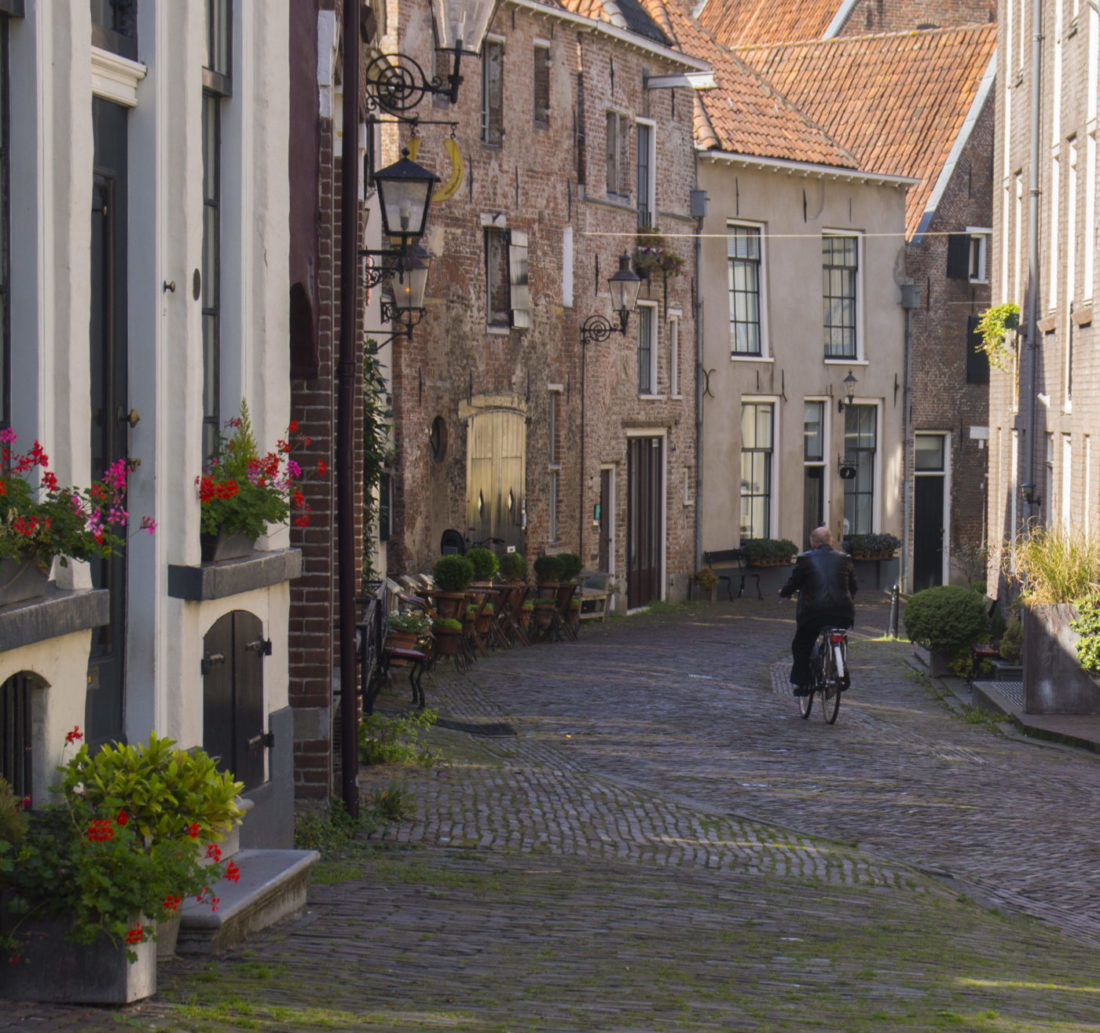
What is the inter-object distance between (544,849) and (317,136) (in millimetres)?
3956

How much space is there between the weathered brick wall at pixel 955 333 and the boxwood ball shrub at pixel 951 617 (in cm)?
1512

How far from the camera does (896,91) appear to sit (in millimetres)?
33500

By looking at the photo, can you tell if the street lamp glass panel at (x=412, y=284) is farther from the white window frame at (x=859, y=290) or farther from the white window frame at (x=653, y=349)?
the white window frame at (x=859, y=290)

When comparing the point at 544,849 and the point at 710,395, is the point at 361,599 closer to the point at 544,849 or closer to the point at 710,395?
the point at 544,849

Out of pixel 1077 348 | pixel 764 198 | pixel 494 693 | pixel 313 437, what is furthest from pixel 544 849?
pixel 764 198

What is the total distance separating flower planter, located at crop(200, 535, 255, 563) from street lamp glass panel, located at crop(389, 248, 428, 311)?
8692mm

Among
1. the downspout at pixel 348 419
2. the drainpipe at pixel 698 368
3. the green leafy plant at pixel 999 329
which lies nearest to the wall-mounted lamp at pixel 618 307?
the drainpipe at pixel 698 368

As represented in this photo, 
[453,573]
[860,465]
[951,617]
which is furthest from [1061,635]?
[860,465]

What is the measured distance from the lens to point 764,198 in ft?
95.8

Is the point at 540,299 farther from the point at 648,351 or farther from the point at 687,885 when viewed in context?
the point at 687,885

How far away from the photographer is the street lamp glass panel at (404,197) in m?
11.5

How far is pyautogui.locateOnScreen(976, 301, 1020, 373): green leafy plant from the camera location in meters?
21.3

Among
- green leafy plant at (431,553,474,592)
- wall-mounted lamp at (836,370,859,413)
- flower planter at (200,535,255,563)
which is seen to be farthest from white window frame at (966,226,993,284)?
flower planter at (200,535,255,563)

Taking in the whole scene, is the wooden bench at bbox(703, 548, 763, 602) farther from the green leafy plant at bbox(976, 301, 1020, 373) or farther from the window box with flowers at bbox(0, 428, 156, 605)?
the window box with flowers at bbox(0, 428, 156, 605)
